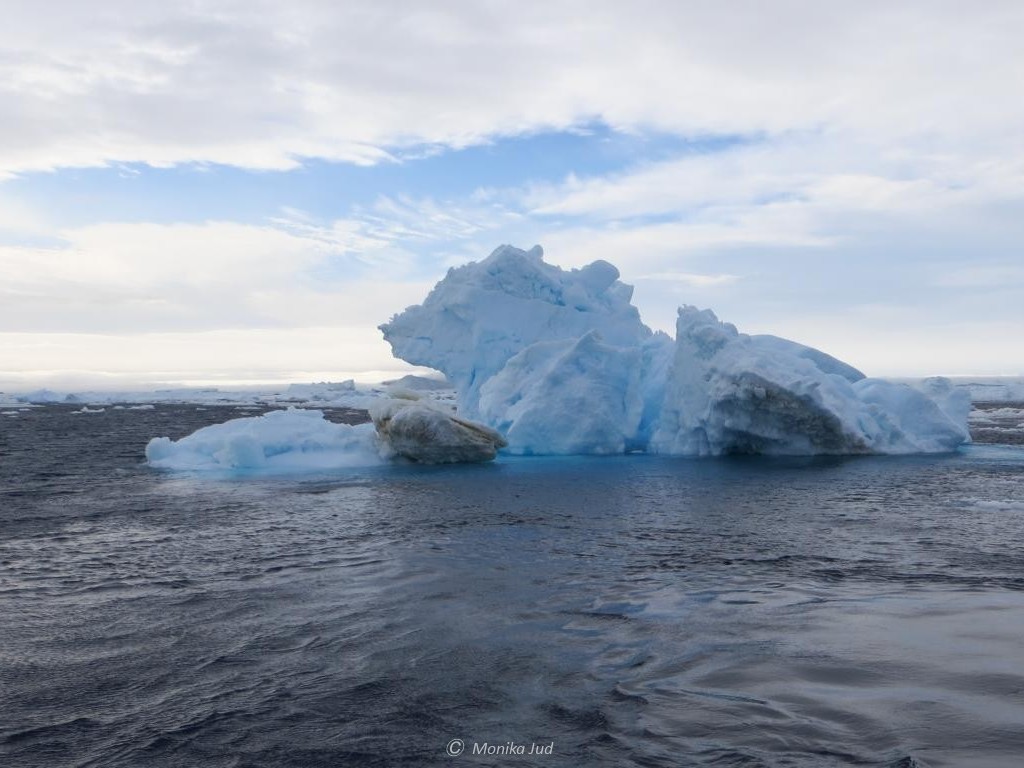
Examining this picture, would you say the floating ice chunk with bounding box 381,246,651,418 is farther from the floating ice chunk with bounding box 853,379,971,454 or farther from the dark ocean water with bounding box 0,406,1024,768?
the dark ocean water with bounding box 0,406,1024,768

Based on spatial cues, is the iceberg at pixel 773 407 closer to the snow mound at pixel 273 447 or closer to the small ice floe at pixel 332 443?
the small ice floe at pixel 332 443

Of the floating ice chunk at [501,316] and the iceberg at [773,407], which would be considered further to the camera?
the floating ice chunk at [501,316]

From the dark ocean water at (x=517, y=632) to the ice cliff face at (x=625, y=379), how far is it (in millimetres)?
7615

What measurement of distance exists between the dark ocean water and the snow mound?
620cm

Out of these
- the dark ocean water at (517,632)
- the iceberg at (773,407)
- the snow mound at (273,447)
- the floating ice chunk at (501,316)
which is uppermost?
the floating ice chunk at (501,316)

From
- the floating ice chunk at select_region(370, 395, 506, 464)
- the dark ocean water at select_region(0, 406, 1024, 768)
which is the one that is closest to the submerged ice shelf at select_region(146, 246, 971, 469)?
the floating ice chunk at select_region(370, 395, 506, 464)

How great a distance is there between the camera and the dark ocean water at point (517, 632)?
5230mm

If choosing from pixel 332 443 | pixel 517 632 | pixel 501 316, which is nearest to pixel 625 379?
pixel 501 316

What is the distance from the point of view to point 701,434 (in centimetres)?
2488

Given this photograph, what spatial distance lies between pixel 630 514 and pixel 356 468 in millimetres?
9960

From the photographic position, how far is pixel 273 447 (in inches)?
894

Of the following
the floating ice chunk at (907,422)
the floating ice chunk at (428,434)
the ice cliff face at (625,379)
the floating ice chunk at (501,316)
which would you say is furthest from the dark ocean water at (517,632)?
the floating ice chunk at (501,316)

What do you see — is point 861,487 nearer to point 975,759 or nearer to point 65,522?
point 975,759

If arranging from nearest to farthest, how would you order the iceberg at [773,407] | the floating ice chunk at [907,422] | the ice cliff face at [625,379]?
1. the iceberg at [773,407]
2. the ice cliff face at [625,379]
3. the floating ice chunk at [907,422]
